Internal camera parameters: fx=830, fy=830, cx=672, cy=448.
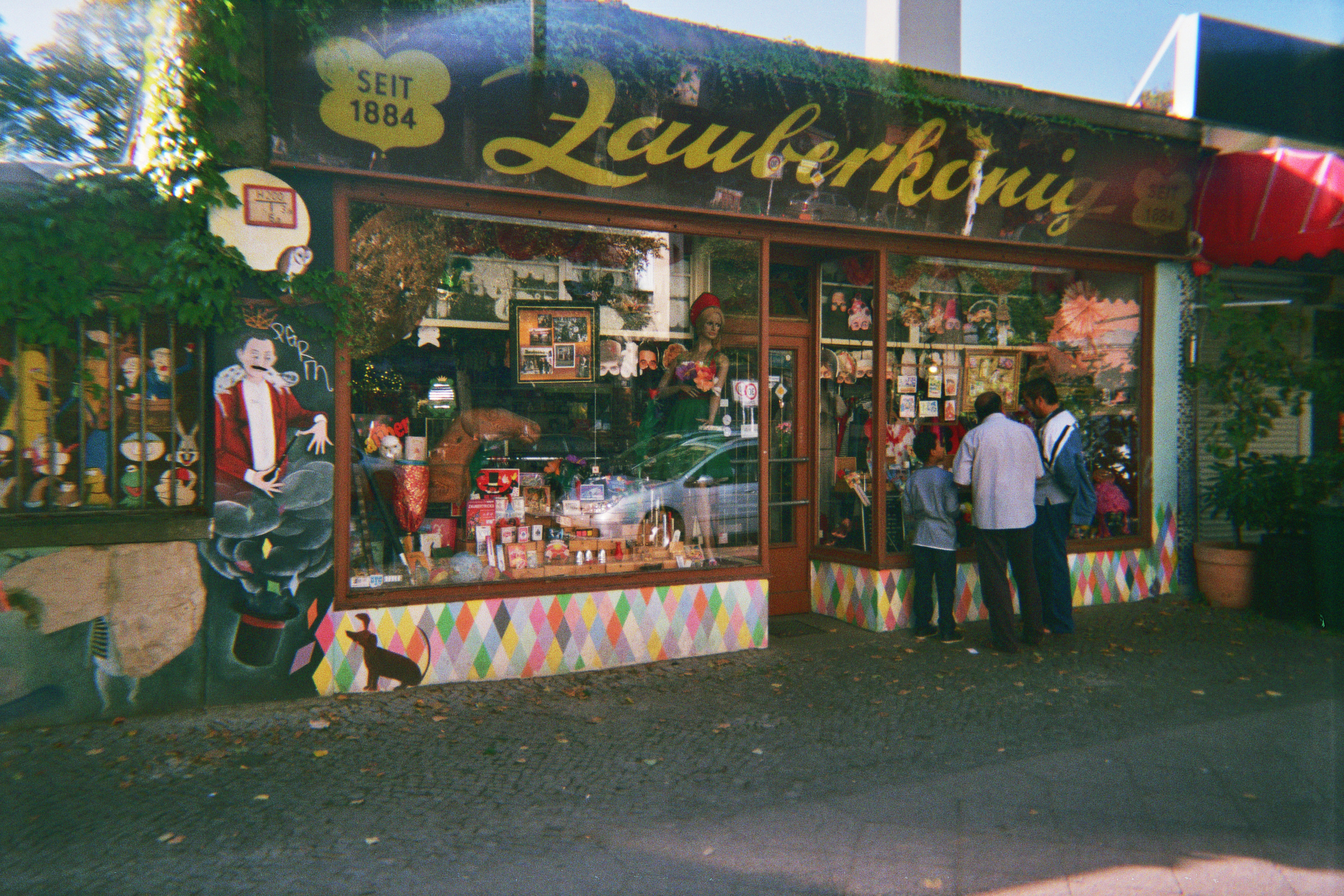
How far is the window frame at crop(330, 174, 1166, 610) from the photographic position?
206 inches

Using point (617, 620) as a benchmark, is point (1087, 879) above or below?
below

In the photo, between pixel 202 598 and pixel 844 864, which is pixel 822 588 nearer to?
pixel 844 864

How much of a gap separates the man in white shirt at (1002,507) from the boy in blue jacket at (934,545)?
16 centimetres

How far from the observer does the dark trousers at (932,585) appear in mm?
6609

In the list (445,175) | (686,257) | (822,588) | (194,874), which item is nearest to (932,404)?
(822,588)

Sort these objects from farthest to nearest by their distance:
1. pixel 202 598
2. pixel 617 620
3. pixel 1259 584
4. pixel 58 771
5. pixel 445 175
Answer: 1. pixel 1259 584
2. pixel 617 620
3. pixel 445 175
4. pixel 202 598
5. pixel 58 771

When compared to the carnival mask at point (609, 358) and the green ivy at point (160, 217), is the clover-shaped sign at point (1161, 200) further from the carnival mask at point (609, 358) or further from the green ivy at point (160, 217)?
the green ivy at point (160, 217)

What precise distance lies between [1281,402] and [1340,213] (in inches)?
68.7

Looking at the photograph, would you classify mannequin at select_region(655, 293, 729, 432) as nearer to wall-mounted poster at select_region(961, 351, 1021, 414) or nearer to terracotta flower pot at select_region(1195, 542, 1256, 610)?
wall-mounted poster at select_region(961, 351, 1021, 414)

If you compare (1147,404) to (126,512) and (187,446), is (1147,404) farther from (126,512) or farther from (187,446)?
(126,512)

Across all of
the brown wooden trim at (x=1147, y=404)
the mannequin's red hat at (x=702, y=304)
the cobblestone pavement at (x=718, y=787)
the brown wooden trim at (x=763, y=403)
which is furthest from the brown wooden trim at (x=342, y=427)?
the brown wooden trim at (x=1147, y=404)

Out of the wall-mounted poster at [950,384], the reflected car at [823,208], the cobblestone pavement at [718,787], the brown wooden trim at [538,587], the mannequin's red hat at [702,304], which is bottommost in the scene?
the cobblestone pavement at [718,787]

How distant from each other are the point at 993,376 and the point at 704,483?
3187 mm

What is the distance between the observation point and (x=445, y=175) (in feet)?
17.4
